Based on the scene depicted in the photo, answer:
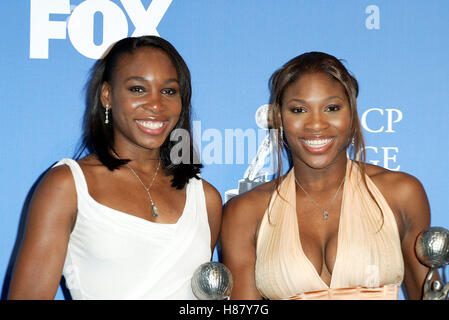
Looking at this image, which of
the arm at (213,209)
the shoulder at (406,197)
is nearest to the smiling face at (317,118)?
the shoulder at (406,197)

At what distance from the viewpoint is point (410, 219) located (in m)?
1.88

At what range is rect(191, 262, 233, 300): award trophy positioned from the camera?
142cm

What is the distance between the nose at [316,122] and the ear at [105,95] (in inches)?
25.5

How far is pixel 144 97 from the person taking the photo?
5.61 feet

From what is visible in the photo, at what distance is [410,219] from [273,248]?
1.57ft

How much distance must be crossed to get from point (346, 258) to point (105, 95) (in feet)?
3.08

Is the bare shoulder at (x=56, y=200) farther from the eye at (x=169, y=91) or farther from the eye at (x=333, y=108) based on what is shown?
the eye at (x=333, y=108)

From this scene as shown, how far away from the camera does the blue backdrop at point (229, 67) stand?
6.89ft

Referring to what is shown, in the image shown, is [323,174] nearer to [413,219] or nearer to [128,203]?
[413,219]

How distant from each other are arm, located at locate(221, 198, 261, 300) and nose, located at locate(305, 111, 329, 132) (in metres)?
0.35

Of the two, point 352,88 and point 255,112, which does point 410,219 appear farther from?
point 255,112

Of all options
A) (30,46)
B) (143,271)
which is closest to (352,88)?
(143,271)

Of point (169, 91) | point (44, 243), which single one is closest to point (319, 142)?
point (169, 91)

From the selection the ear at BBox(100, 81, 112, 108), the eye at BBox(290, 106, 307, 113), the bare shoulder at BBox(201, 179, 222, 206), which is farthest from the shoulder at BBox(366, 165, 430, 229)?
the ear at BBox(100, 81, 112, 108)
